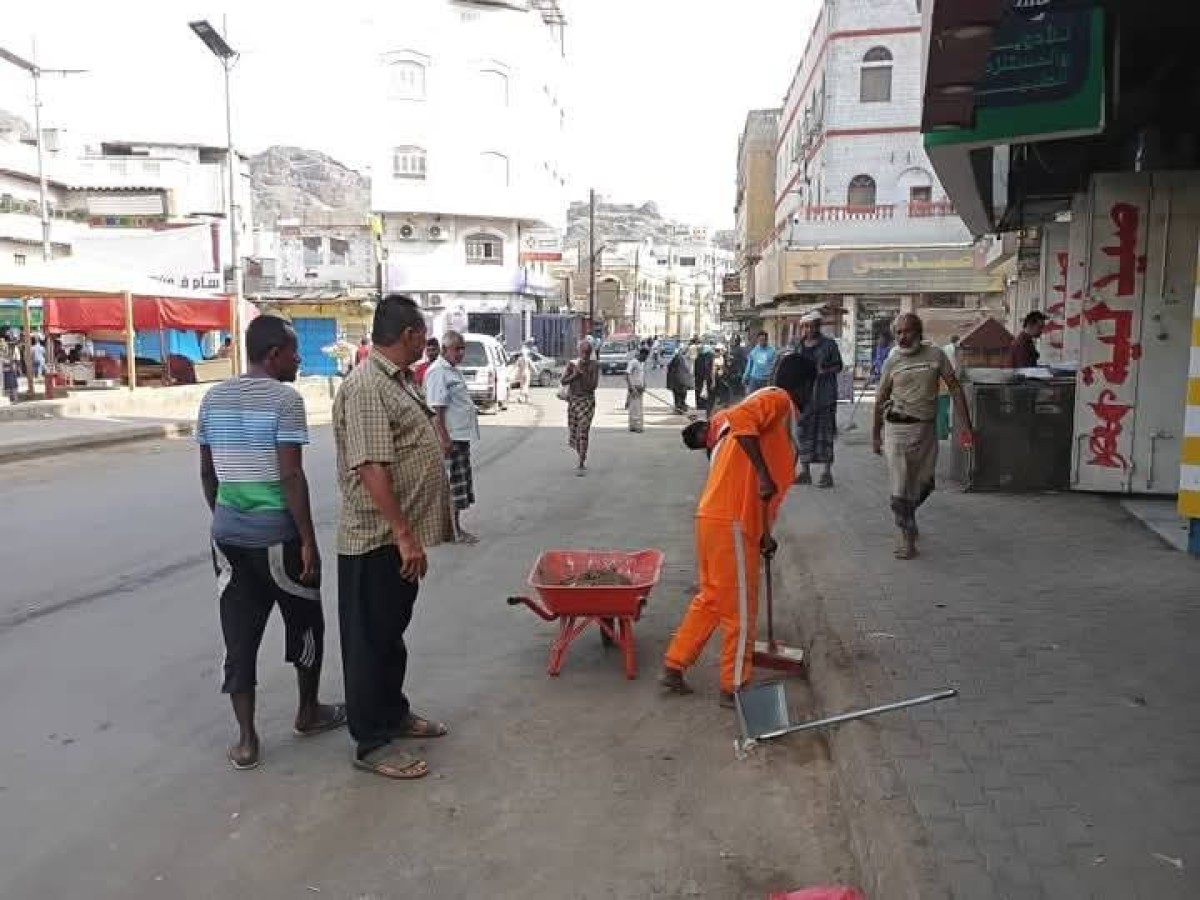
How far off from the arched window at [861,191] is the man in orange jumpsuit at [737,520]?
3283cm

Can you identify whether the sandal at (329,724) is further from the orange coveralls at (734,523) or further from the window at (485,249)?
the window at (485,249)

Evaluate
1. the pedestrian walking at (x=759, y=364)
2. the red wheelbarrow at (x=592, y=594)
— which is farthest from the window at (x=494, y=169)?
the red wheelbarrow at (x=592, y=594)

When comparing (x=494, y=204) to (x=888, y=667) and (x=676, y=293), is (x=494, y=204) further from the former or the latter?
(x=676, y=293)

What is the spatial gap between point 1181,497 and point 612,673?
3244mm

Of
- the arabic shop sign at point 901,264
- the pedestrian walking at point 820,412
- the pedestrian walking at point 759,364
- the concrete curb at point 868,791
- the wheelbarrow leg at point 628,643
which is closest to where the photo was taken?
the concrete curb at point 868,791

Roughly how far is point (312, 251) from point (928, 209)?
31234 millimetres

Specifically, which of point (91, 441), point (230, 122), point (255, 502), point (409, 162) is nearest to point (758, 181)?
point (409, 162)

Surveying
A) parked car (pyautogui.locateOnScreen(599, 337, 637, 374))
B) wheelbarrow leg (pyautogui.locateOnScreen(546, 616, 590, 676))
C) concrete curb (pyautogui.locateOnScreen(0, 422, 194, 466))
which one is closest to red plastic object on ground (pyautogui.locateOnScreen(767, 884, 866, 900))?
wheelbarrow leg (pyautogui.locateOnScreen(546, 616, 590, 676))

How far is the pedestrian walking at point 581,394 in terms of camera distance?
43.4 feet

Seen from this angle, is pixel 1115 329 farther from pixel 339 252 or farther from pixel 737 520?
pixel 339 252

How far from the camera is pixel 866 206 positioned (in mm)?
A: 31859

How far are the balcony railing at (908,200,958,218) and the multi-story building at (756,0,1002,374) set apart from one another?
0.15 feet

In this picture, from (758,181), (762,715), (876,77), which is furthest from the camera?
(758,181)

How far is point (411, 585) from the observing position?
4.20 meters
